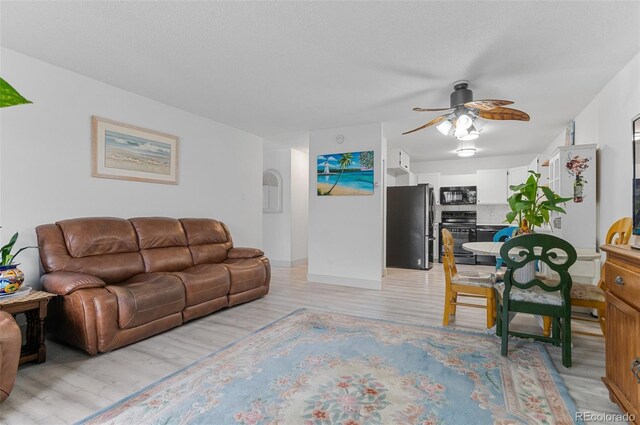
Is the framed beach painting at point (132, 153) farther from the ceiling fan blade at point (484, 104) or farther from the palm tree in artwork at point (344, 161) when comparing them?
the ceiling fan blade at point (484, 104)

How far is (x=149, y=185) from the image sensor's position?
12.9 feet

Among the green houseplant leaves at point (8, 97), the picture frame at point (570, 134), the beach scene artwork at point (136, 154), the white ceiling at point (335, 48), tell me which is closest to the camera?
the green houseplant leaves at point (8, 97)

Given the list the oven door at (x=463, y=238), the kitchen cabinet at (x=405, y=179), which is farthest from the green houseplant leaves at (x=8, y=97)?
the oven door at (x=463, y=238)

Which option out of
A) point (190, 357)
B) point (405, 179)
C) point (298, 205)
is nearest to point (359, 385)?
point (190, 357)

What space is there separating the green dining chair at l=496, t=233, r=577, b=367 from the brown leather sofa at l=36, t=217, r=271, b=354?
2.72 meters

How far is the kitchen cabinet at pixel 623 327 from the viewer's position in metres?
1.53

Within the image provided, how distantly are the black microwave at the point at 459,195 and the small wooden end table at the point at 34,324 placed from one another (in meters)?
7.14

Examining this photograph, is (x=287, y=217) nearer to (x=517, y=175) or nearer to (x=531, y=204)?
(x=531, y=204)

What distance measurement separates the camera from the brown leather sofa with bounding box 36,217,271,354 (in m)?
2.47

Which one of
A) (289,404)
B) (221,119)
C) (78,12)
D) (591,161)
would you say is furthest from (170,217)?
(591,161)

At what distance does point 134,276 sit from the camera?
323cm

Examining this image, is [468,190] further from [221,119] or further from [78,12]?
[78,12]

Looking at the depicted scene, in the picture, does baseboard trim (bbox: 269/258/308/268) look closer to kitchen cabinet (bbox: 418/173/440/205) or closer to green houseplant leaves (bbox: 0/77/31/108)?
kitchen cabinet (bbox: 418/173/440/205)

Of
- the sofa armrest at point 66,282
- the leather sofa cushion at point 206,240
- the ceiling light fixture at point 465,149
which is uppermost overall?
the ceiling light fixture at point 465,149
